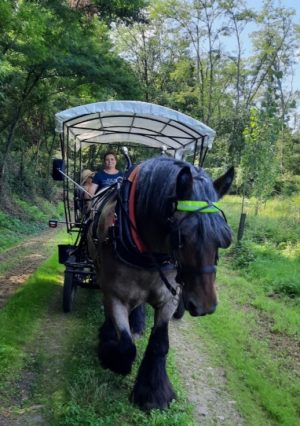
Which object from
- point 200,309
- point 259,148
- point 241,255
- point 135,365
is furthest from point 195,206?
point 259,148

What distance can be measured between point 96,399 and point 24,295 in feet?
10.4

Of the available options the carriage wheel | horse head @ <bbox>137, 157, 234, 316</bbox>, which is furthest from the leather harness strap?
the carriage wheel

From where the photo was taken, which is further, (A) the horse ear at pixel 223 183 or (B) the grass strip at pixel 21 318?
(B) the grass strip at pixel 21 318

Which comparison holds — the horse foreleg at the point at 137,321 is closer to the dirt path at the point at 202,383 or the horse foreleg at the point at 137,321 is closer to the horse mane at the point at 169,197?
the dirt path at the point at 202,383

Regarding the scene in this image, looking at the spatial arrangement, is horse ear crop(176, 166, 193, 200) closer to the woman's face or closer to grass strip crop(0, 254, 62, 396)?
grass strip crop(0, 254, 62, 396)

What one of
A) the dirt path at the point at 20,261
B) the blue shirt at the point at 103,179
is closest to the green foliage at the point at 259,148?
the dirt path at the point at 20,261

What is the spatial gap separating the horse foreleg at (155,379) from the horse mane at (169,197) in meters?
1.01

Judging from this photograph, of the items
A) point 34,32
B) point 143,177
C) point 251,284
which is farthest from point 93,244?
point 34,32

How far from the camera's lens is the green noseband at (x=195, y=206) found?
2.80m

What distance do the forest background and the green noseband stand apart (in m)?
5.08

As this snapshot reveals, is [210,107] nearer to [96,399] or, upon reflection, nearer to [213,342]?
[213,342]

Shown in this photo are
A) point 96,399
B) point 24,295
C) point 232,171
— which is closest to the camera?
point 232,171

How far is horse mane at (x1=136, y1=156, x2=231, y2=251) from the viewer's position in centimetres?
277

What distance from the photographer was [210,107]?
25.3m
